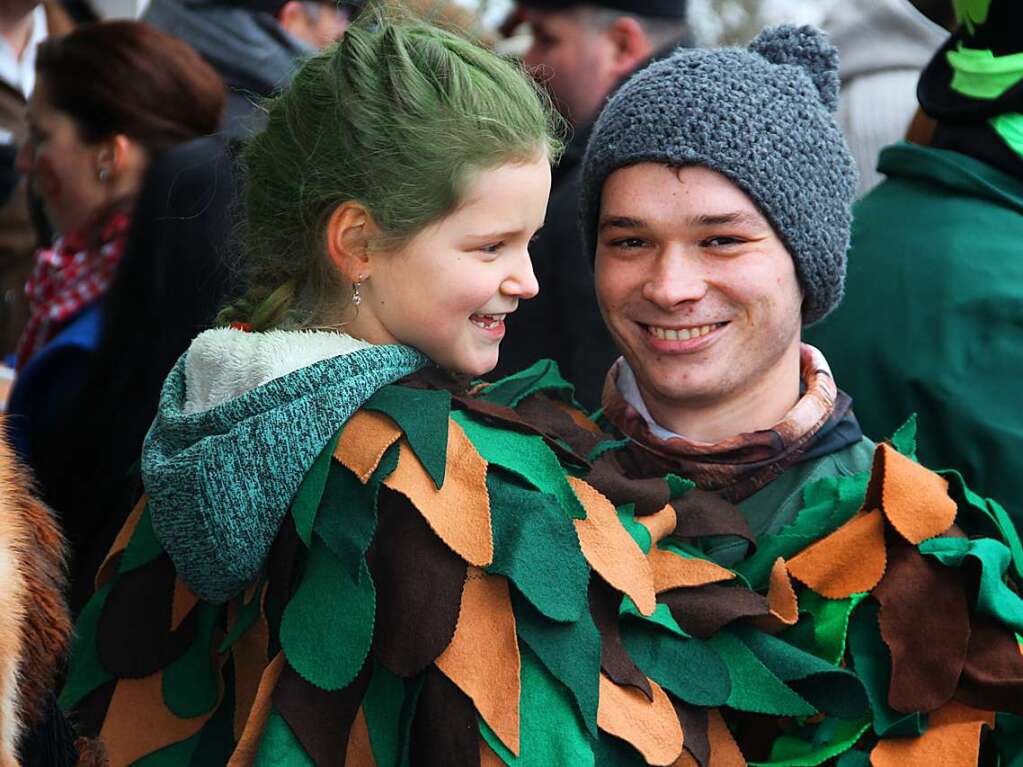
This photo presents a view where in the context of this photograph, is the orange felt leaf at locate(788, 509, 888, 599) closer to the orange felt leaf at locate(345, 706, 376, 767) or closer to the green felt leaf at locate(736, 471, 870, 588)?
the green felt leaf at locate(736, 471, 870, 588)

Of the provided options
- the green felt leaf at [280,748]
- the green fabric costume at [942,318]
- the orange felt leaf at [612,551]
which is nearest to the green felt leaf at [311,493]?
the green felt leaf at [280,748]

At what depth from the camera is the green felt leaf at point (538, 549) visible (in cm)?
179

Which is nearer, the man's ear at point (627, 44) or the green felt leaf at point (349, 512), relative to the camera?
the green felt leaf at point (349, 512)

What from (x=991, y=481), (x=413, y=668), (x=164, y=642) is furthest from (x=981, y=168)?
(x=164, y=642)

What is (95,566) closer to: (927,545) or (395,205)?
(395,205)

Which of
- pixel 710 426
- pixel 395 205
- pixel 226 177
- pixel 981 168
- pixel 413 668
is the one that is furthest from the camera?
pixel 226 177

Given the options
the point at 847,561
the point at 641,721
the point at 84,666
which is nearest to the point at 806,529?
the point at 847,561

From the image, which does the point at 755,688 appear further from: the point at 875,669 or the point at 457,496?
the point at 457,496

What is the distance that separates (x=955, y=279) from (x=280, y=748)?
143cm

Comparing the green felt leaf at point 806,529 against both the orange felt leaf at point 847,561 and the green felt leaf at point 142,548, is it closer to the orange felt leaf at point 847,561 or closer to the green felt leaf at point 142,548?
the orange felt leaf at point 847,561

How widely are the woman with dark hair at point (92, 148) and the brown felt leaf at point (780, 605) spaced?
1.78 meters

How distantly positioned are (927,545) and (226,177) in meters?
1.58

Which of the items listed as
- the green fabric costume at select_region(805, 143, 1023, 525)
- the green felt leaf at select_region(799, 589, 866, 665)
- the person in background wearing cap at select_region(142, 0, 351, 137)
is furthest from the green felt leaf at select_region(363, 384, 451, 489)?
the person in background wearing cap at select_region(142, 0, 351, 137)

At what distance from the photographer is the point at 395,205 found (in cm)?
193
